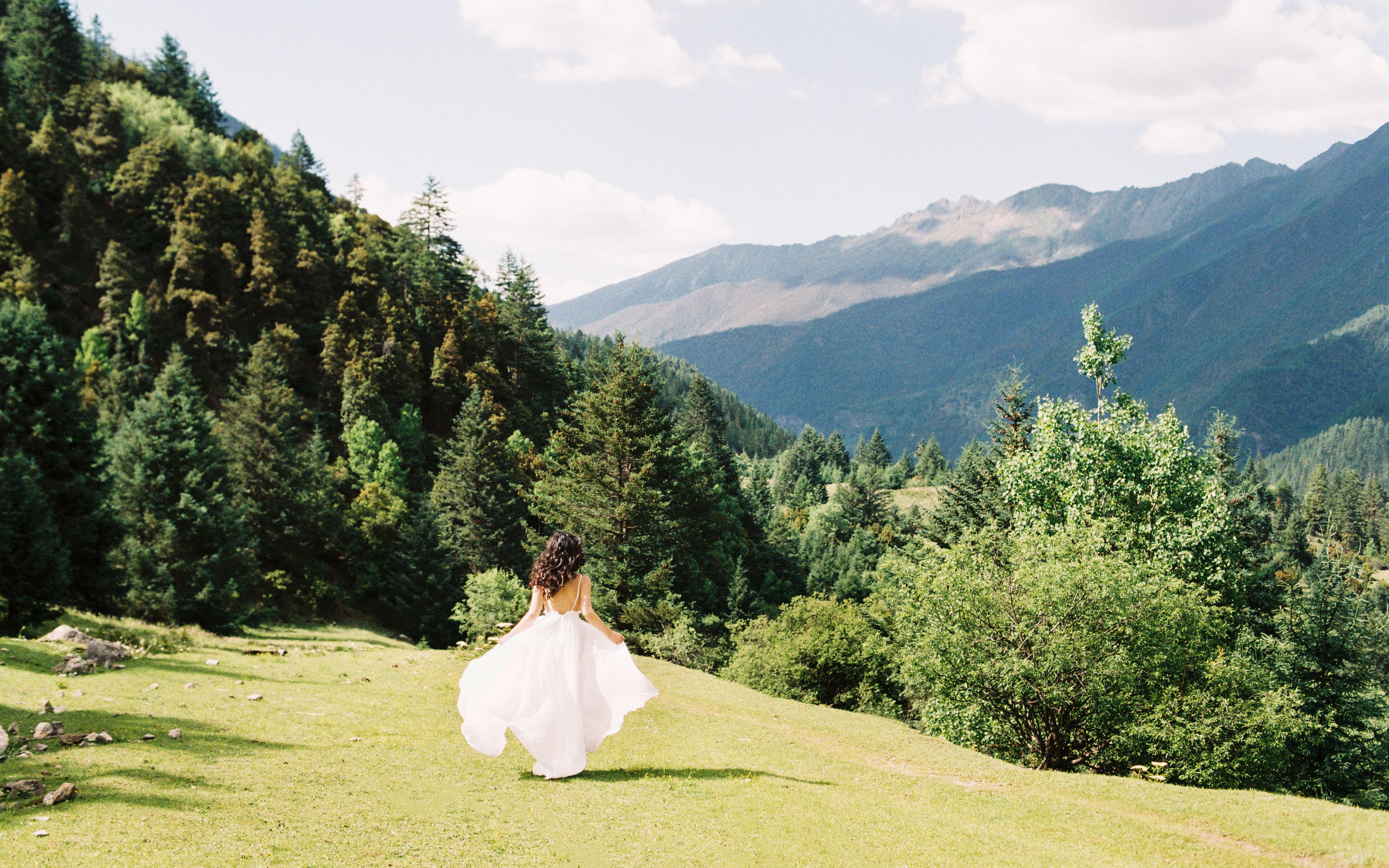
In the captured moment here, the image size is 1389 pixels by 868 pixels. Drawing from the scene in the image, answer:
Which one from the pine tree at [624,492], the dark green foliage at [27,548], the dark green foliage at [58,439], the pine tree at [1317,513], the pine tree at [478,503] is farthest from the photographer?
the pine tree at [1317,513]

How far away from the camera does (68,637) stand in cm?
2244

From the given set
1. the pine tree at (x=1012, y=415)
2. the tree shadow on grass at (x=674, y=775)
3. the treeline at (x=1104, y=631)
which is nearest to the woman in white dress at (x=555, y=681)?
the tree shadow on grass at (x=674, y=775)

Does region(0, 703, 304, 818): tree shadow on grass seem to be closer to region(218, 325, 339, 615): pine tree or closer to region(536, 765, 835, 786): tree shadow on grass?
region(536, 765, 835, 786): tree shadow on grass

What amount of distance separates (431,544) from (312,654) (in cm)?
3895

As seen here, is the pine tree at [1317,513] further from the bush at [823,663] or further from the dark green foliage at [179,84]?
the dark green foliage at [179,84]

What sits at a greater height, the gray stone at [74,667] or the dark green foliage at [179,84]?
the dark green foliage at [179,84]

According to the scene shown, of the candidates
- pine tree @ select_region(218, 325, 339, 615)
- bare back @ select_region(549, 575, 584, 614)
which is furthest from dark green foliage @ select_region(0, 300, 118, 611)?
bare back @ select_region(549, 575, 584, 614)

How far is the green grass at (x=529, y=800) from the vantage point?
10.5 meters

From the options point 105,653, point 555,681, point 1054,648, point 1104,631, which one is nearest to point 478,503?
point 105,653

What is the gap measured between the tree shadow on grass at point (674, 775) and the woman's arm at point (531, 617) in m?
2.52

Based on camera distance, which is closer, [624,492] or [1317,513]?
[624,492]

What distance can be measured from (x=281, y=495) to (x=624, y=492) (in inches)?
1207

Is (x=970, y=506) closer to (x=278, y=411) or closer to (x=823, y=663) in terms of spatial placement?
(x=823, y=663)

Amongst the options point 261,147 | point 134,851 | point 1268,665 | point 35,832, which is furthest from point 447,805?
point 261,147
